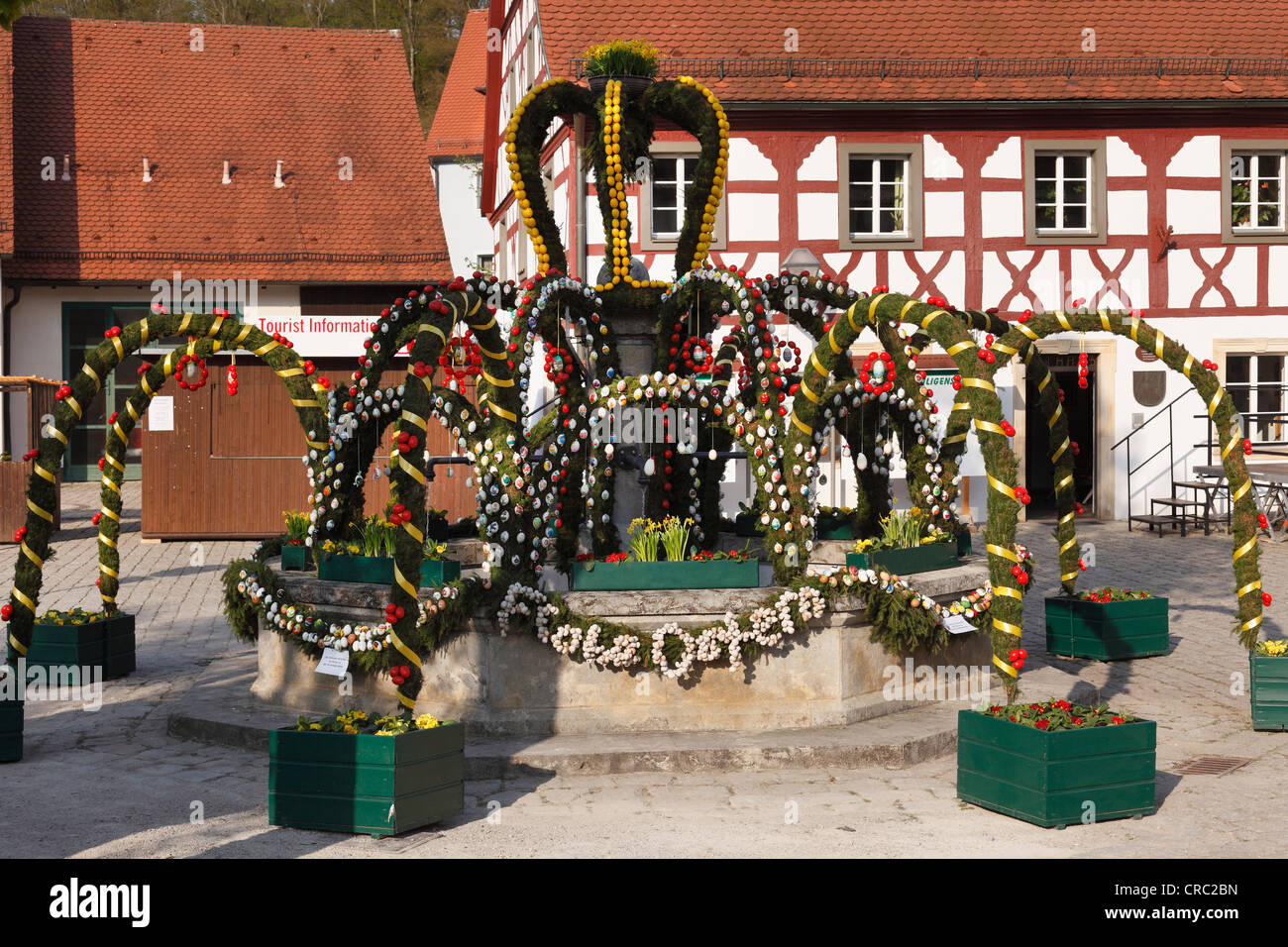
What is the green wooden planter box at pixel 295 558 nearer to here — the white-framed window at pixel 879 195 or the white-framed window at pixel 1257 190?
the white-framed window at pixel 879 195

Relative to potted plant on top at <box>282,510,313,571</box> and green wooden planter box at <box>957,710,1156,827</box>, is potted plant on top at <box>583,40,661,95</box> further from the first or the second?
green wooden planter box at <box>957,710,1156,827</box>

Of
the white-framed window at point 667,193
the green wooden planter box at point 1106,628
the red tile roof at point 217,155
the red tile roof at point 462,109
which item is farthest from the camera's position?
the red tile roof at point 462,109

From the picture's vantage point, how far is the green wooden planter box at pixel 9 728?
27.5 feet

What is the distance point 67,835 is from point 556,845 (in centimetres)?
226

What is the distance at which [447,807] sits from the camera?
6895mm

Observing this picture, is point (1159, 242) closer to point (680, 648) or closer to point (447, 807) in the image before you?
point (680, 648)

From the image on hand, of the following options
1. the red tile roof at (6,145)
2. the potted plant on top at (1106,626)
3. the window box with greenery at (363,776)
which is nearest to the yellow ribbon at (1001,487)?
the window box with greenery at (363,776)

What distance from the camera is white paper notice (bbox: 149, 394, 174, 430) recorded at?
19500 millimetres

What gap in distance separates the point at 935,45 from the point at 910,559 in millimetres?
14257

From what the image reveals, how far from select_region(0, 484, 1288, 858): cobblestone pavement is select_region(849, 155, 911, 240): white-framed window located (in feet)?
A: 37.4

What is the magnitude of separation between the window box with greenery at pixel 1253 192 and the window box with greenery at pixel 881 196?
4510 mm

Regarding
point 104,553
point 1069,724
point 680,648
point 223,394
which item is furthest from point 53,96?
point 1069,724
